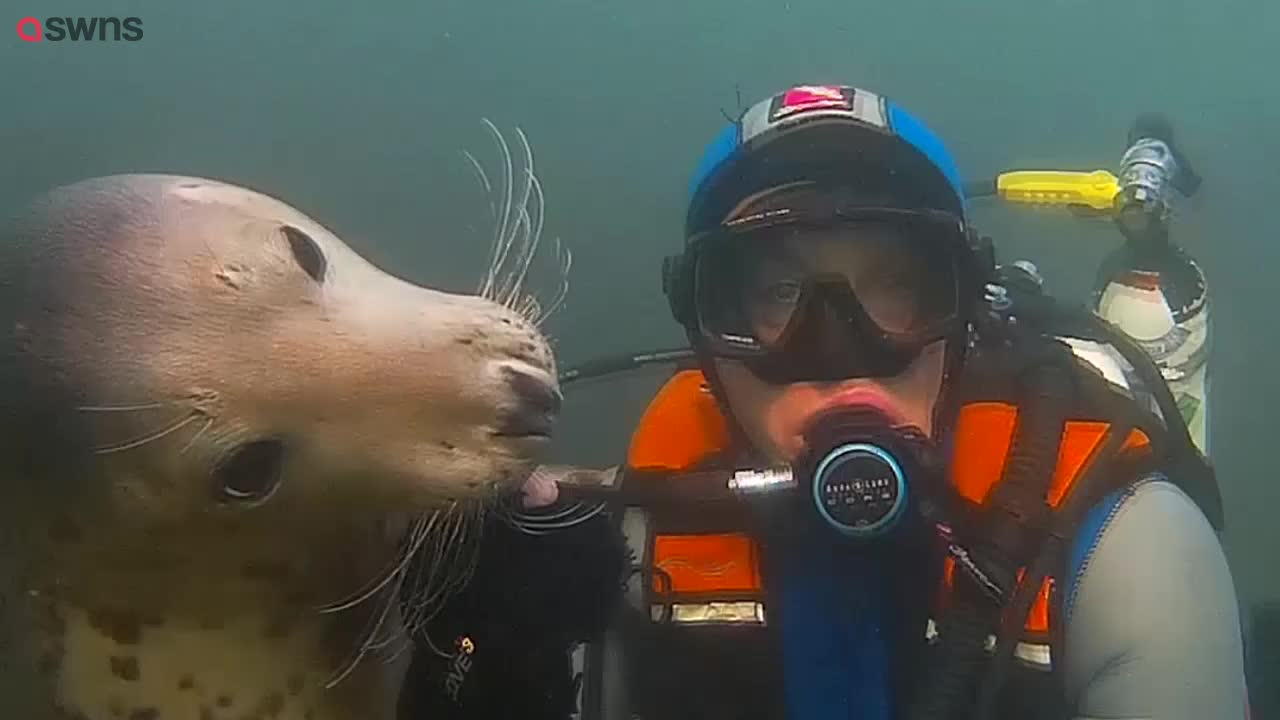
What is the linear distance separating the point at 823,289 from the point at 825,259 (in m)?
0.10

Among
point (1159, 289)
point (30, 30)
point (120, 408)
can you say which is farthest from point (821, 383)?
point (30, 30)

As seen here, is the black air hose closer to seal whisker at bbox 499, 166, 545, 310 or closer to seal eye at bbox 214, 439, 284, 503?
seal whisker at bbox 499, 166, 545, 310

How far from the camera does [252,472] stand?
1.48 meters

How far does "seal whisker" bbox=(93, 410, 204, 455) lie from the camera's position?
1438 mm

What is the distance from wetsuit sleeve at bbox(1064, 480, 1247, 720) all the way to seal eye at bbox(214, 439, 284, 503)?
0.96 meters

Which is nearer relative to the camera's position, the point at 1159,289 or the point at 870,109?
the point at 870,109

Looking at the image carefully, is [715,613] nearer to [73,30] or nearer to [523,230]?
[523,230]

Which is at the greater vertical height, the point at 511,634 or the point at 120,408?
the point at 120,408

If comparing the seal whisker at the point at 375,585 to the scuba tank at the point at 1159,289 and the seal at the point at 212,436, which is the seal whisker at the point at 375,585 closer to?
the seal at the point at 212,436

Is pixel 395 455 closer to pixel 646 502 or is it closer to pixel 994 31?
pixel 646 502

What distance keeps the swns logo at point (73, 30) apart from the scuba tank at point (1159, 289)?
236cm

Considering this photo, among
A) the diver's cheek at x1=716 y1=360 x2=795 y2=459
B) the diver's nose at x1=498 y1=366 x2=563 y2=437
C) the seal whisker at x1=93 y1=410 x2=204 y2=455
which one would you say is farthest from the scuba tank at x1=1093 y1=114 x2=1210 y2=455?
the seal whisker at x1=93 y1=410 x2=204 y2=455

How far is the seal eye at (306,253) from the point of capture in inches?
60.4

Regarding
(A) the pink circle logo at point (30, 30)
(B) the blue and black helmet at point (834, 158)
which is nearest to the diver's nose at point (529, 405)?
(B) the blue and black helmet at point (834, 158)
